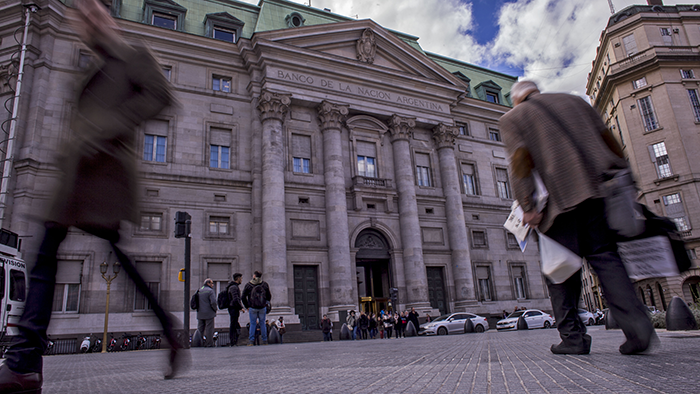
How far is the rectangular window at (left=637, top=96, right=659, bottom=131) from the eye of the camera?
1689 inches

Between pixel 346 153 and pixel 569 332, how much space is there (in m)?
25.8

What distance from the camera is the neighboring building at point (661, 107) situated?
39.2 m

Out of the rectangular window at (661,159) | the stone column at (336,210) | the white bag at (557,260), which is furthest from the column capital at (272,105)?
the rectangular window at (661,159)

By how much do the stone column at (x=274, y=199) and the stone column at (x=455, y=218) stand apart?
12.0 metres

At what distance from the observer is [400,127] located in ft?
100

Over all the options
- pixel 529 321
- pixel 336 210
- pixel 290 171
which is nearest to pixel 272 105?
pixel 290 171

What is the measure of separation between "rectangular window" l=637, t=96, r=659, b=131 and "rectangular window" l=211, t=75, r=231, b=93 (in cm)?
3974

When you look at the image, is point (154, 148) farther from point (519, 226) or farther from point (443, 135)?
point (519, 226)

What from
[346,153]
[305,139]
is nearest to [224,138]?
[305,139]

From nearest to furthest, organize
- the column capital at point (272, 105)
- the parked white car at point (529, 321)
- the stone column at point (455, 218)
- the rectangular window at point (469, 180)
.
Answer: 1. the column capital at point (272, 105)
2. the parked white car at point (529, 321)
3. the stone column at point (455, 218)
4. the rectangular window at point (469, 180)

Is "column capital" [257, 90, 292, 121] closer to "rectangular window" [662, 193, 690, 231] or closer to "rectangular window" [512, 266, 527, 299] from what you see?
"rectangular window" [512, 266, 527, 299]

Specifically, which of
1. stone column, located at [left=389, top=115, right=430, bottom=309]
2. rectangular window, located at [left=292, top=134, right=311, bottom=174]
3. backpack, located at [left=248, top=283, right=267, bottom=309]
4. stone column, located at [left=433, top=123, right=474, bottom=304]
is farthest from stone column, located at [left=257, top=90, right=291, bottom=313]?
stone column, located at [left=433, top=123, right=474, bottom=304]

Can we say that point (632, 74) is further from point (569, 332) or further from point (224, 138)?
point (569, 332)

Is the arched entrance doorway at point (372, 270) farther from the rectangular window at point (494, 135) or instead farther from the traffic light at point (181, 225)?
the traffic light at point (181, 225)
